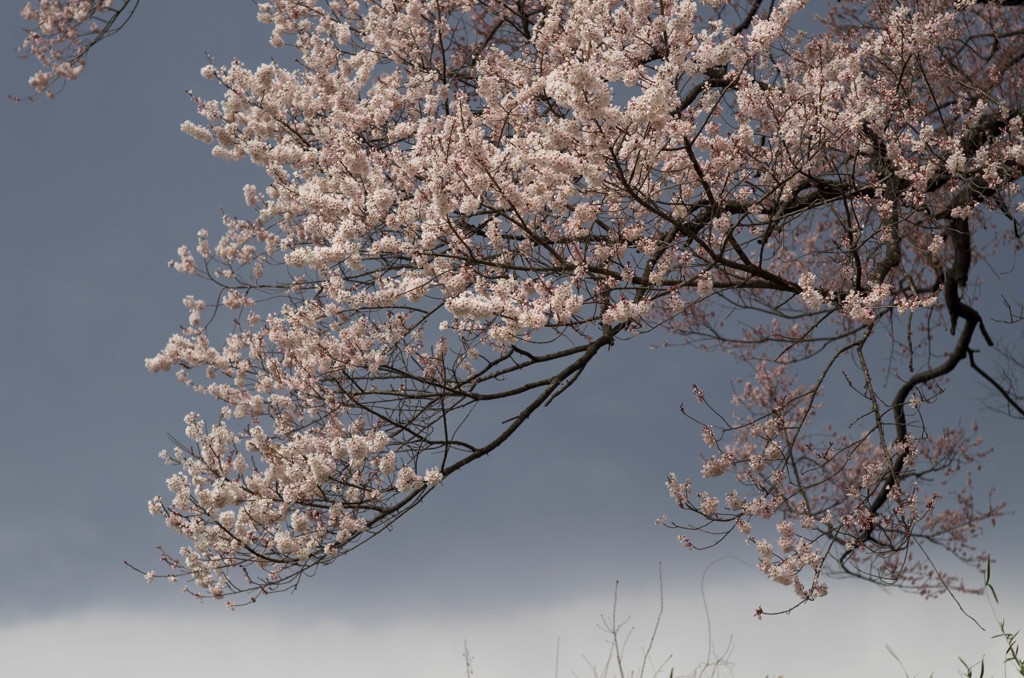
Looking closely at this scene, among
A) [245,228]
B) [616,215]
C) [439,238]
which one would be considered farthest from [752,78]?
Result: [245,228]

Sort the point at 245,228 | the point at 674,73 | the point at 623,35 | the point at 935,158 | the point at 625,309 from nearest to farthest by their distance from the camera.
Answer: the point at 674,73
the point at 625,309
the point at 623,35
the point at 935,158
the point at 245,228

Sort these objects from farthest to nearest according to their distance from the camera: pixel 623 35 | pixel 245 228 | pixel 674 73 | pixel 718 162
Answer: pixel 245 228 < pixel 623 35 < pixel 718 162 < pixel 674 73

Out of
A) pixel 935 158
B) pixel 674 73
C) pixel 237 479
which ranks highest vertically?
pixel 935 158

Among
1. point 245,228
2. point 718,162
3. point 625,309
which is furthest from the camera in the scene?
point 245,228

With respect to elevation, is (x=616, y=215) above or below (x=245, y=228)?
below

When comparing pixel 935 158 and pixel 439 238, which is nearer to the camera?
pixel 439 238

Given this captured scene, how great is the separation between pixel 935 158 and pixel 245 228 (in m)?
6.10

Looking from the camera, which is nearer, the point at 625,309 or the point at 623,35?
the point at 625,309

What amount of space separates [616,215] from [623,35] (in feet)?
3.96

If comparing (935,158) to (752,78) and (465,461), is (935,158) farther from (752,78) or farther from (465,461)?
(465,461)

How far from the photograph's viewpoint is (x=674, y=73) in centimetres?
384

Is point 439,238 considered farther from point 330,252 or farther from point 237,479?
point 237,479

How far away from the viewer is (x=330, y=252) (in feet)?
14.9

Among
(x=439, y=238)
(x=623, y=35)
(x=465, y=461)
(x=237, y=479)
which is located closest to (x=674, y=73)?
(x=439, y=238)
